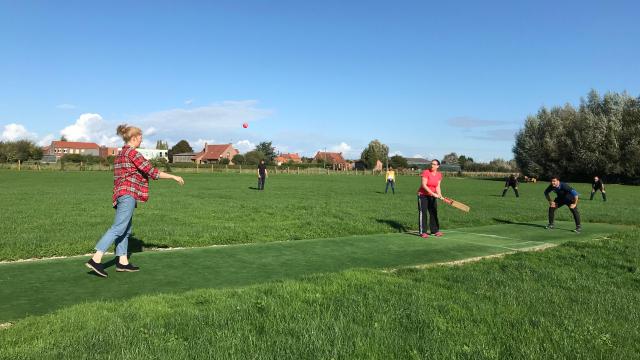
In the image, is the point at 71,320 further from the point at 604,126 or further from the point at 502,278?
the point at 604,126

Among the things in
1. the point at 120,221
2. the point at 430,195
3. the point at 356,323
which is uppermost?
the point at 430,195

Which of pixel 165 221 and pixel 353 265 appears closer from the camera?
pixel 353 265

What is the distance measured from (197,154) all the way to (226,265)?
13558 cm

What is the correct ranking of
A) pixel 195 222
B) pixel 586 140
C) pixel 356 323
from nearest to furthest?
pixel 356 323 < pixel 195 222 < pixel 586 140

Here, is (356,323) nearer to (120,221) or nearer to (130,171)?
(120,221)

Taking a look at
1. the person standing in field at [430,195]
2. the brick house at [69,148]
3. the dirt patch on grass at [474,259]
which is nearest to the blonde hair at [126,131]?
the dirt patch on grass at [474,259]

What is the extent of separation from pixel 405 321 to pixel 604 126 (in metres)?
61.3

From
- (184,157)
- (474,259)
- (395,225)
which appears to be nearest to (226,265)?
(474,259)

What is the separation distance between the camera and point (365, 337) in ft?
13.3

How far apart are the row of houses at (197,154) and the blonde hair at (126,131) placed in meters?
112

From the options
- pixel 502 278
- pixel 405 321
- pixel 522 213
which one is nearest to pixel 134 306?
pixel 405 321

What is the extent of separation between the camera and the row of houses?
422 ft

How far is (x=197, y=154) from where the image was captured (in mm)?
138000

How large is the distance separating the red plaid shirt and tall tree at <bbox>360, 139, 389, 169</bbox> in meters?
120
